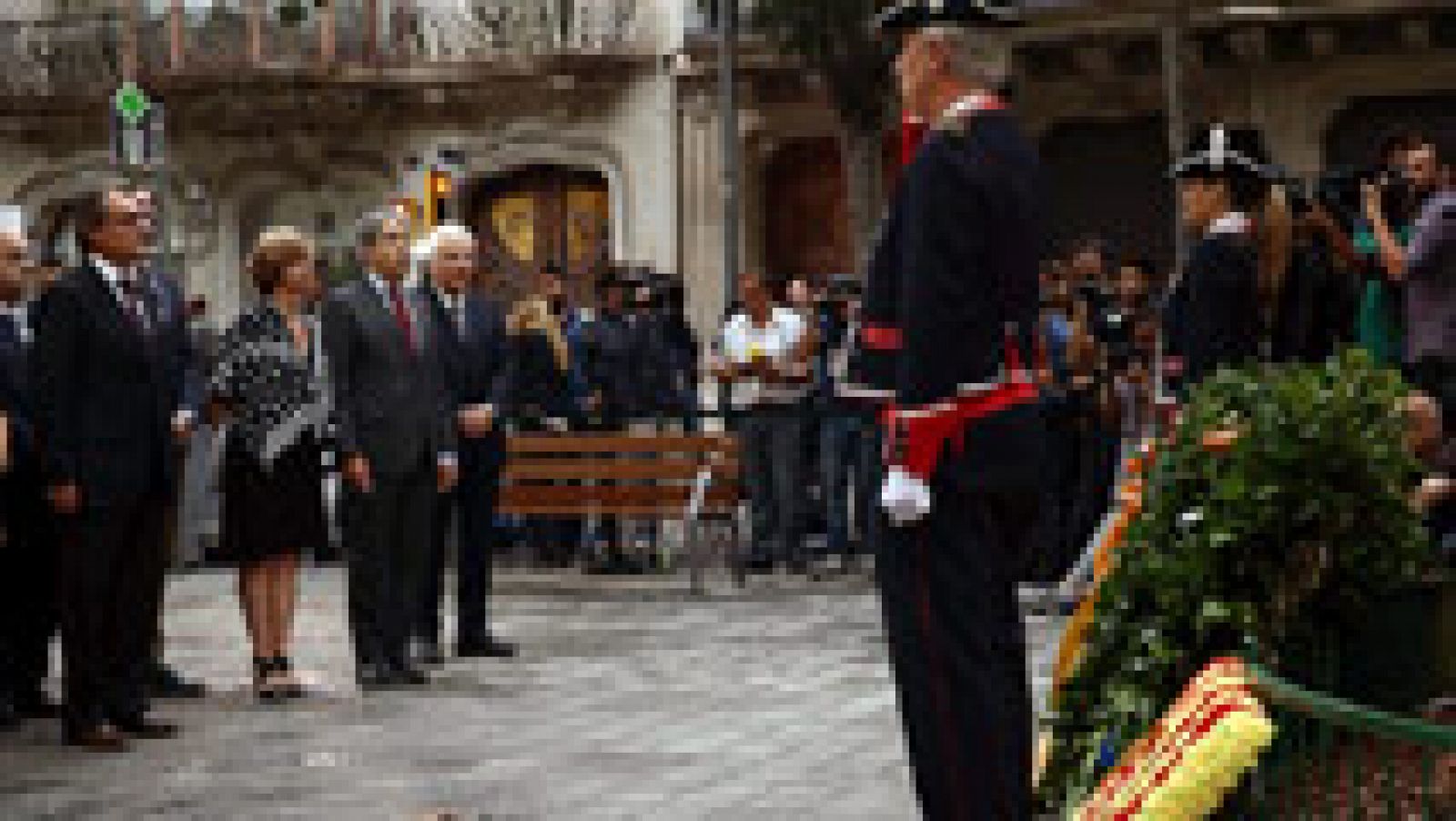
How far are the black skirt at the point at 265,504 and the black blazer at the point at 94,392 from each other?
0.86 metres

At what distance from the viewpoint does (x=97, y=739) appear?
32.2 feet

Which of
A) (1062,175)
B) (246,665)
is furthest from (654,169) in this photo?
(246,665)

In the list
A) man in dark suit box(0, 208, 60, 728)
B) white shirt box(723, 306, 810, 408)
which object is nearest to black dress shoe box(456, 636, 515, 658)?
man in dark suit box(0, 208, 60, 728)

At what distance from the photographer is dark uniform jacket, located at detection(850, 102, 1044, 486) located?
578 cm

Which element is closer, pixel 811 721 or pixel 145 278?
pixel 811 721

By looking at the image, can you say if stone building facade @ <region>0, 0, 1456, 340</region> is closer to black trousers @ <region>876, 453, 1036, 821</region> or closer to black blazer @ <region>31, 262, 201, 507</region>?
black blazer @ <region>31, 262, 201, 507</region>

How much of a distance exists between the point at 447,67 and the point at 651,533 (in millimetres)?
16643

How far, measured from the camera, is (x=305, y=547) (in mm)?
11367

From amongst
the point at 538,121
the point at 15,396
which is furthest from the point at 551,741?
the point at 538,121

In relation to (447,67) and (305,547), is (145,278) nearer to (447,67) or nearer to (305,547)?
(305,547)

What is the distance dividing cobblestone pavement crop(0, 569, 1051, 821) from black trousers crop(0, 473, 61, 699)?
0.45m

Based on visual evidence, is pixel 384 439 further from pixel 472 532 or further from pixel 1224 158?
pixel 1224 158

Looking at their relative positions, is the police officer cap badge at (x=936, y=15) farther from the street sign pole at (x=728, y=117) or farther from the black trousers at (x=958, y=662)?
the street sign pole at (x=728, y=117)

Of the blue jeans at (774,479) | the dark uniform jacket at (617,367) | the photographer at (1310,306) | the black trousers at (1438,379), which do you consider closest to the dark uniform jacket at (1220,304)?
the photographer at (1310,306)
